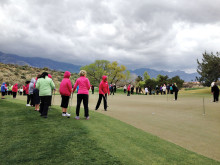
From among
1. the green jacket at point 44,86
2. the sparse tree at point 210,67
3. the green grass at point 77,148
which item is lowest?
the green grass at point 77,148

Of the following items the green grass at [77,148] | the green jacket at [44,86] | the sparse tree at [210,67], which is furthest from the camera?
the sparse tree at [210,67]

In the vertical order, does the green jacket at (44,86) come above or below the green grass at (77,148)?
above

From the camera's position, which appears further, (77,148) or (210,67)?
(210,67)

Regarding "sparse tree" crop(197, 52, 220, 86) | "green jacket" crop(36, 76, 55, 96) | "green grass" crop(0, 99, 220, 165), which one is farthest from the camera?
"sparse tree" crop(197, 52, 220, 86)

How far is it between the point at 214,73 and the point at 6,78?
196ft

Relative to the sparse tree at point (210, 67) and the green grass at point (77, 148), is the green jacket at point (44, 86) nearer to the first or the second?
the green grass at point (77, 148)

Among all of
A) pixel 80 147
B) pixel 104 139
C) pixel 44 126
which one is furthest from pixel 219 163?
pixel 44 126

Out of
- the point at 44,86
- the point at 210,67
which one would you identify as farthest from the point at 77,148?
the point at 210,67

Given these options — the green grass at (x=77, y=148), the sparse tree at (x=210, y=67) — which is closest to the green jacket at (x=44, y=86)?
the green grass at (x=77, y=148)

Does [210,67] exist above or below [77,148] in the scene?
above

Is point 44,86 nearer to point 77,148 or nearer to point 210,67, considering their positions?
point 77,148

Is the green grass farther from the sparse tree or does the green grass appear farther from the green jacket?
the sparse tree

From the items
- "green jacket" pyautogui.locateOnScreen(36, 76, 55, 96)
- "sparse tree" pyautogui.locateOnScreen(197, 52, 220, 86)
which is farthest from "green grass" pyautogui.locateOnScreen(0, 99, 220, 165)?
"sparse tree" pyautogui.locateOnScreen(197, 52, 220, 86)

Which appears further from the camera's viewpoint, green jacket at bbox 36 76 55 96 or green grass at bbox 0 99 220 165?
green jacket at bbox 36 76 55 96
